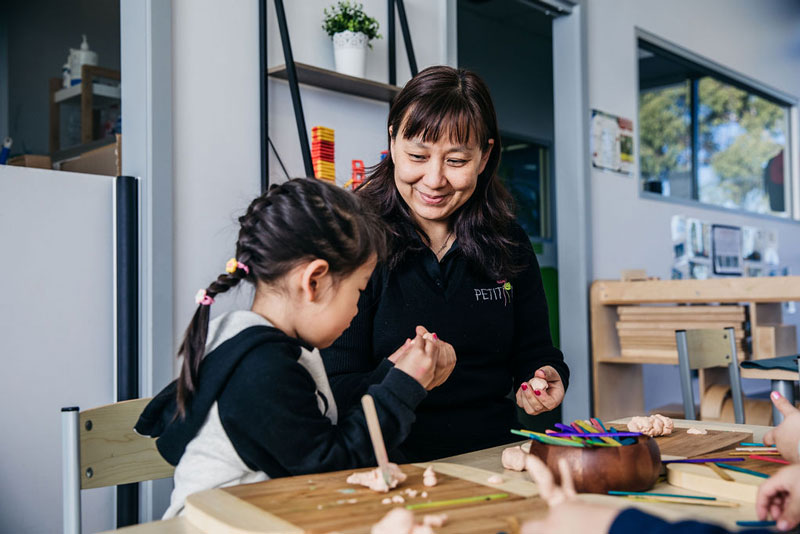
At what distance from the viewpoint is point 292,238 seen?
3.53 feet

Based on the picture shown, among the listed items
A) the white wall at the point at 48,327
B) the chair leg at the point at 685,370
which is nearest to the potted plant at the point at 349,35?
the white wall at the point at 48,327

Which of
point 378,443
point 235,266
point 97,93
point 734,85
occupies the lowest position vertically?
point 378,443

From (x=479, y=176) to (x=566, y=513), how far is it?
1.12 m

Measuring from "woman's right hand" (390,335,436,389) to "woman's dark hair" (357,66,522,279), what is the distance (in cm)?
46

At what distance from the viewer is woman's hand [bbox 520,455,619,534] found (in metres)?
0.66

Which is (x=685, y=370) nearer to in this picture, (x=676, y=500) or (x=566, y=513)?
(x=676, y=500)

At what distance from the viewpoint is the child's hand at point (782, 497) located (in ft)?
2.60

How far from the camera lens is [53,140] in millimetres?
3885

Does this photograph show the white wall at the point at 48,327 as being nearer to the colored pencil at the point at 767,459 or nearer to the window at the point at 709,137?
the colored pencil at the point at 767,459

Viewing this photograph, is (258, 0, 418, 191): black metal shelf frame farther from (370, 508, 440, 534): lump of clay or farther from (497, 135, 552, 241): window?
(497, 135, 552, 241): window

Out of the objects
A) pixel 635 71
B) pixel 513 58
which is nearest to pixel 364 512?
pixel 635 71

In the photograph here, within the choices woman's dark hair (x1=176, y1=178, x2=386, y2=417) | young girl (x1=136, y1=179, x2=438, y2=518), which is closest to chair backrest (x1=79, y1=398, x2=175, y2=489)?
young girl (x1=136, y1=179, x2=438, y2=518)

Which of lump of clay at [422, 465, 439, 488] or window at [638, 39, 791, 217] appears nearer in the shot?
lump of clay at [422, 465, 439, 488]

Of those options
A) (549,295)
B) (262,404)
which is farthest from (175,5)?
(549,295)
